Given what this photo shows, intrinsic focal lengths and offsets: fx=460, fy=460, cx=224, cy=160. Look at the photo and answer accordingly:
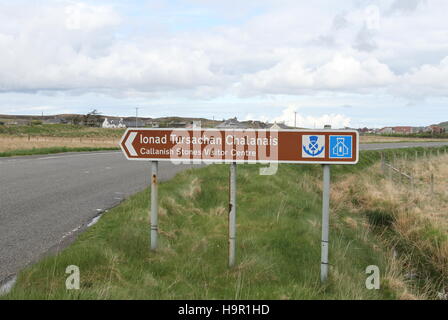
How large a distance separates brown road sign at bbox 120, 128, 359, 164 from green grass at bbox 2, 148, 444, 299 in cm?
121

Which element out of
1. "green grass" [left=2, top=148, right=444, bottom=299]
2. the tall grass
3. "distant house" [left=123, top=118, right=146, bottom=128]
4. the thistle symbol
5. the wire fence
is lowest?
the tall grass

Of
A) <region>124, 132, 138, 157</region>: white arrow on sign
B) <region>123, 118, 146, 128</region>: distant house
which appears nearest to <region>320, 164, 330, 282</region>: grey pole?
<region>124, 132, 138, 157</region>: white arrow on sign

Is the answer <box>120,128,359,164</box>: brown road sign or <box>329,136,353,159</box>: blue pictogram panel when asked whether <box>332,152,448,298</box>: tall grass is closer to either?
<box>329,136,353,159</box>: blue pictogram panel

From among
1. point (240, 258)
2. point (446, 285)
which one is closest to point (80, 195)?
point (240, 258)

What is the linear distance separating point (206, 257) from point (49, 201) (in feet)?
15.5

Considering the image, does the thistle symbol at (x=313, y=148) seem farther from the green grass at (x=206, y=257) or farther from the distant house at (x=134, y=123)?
the distant house at (x=134, y=123)

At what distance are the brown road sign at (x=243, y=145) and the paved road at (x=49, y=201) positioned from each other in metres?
1.87

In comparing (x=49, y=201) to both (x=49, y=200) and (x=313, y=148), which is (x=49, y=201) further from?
(x=313, y=148)

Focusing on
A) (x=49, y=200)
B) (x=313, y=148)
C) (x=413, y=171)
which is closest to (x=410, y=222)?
(x=313, y=148)

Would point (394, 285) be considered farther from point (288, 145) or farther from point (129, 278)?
point (129, 278)

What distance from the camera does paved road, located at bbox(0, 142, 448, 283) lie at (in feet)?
19.7

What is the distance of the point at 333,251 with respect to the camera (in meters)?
6.68

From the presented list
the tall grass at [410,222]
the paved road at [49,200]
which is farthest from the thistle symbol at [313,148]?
the tall grass at [410,222]

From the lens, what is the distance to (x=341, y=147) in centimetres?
492
